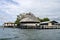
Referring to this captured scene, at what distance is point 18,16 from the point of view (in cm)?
10938

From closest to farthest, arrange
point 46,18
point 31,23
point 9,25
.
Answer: point 31,23 < point 46,18 < point 9,25

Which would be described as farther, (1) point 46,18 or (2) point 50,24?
(1) point 46,18

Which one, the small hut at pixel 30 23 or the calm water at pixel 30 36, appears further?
the small hut at pixel 30 23

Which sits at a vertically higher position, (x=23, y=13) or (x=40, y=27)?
(x=23, y=13)

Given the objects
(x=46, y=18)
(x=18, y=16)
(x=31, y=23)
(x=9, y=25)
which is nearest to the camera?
(x=31, y=23)

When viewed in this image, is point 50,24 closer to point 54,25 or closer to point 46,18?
point 54,25

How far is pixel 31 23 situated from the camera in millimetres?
86750

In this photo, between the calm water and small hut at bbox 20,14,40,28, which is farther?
small hut at bbox 20,14,40,28

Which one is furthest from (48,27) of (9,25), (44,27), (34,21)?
(9,25)

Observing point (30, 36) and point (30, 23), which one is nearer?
point (30, 36)

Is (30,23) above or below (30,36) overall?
above

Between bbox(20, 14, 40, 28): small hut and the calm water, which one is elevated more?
bbox(20, 14, 40, 28): small hut

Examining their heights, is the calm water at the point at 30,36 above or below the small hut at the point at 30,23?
below

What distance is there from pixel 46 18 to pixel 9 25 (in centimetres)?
2660
